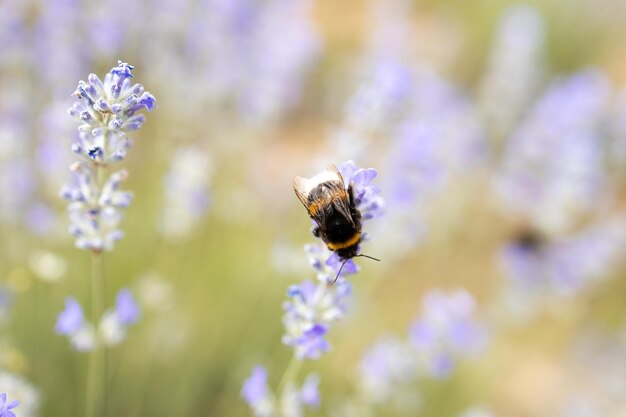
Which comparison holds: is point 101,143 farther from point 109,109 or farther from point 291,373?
point 291,373

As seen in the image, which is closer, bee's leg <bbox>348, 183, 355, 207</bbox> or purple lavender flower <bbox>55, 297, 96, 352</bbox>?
bee's leg <bbox>348, 183, 355, 207</bbox>

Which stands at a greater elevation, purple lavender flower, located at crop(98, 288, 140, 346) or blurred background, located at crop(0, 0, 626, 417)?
blurred background, located at crop(0, 0, 626, 417)

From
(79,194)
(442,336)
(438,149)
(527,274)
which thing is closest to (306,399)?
(79,194)

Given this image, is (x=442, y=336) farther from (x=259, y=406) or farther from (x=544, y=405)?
(x=544, y=405)

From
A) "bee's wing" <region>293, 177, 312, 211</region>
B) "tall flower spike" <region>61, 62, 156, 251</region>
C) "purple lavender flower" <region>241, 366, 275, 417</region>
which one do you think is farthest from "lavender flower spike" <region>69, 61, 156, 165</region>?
"purple lavender flower" <region>241, 366, 275, 417</region>

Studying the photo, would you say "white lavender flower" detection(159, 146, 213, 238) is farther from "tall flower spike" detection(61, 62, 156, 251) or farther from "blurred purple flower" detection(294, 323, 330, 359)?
"blurred purple flower" detection(294, 323, 330, 359)

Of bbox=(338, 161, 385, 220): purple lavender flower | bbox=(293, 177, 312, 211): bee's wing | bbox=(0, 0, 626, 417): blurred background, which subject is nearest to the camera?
bbox=(338, 161, 385, 220): purple lavender flower

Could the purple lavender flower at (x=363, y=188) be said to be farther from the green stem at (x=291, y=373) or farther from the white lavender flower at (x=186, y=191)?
the white lavender flower at (x=186, y=191)

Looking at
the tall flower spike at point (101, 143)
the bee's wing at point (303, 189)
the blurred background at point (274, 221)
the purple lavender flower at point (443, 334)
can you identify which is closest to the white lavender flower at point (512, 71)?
the blurred background at point (274, 221)
